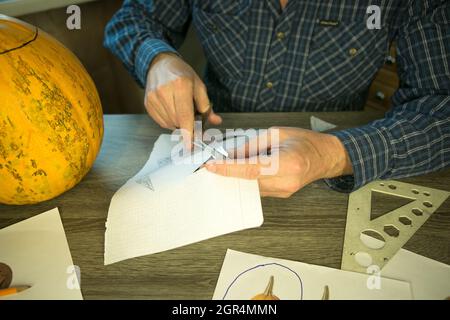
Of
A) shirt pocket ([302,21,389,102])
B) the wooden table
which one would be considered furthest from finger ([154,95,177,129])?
shirt pocket ([302,21,389,102])

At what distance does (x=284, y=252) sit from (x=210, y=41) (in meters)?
0.62

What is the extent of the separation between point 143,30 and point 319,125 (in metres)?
0.51

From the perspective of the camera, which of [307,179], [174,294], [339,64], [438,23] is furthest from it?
[339,64]

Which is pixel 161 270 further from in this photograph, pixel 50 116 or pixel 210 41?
pixel 210 41

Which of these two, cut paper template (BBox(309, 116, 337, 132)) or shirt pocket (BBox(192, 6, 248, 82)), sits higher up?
shirt pocket (BBox(192, 6, 248, 82))

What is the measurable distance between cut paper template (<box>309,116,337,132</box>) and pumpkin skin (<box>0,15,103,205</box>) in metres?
0.46

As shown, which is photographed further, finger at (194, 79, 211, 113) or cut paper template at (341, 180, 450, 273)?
finger at (194, 79, 211, 113)

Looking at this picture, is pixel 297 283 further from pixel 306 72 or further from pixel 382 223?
pixel 306 72

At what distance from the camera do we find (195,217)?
20.3 inches

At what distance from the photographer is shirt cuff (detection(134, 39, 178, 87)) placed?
2.56 feet

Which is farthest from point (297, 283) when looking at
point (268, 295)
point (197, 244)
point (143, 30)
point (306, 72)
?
point (143, 30)

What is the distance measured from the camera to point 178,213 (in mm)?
524

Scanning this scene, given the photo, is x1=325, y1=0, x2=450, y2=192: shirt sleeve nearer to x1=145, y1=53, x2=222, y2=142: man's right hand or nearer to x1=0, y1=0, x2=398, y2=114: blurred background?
x1=145, y1=53, x2=222, y2=142: man's right hand

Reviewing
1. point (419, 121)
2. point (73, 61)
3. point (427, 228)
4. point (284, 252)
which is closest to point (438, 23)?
point (419, 121)
